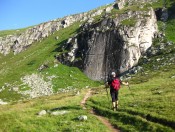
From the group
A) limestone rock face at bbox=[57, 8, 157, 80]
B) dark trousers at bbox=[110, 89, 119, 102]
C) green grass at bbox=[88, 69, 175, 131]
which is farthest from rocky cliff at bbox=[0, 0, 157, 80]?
dark trousers at bbox=[110, 89, 119, 102]

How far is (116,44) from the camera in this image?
295ft

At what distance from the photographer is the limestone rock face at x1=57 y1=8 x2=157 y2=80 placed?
87.2m

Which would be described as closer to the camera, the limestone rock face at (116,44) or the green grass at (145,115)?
the green grass at (145,115)

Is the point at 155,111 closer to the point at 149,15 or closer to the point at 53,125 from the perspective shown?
the point at 53,125

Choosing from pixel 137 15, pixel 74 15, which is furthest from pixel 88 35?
pixel 74 15

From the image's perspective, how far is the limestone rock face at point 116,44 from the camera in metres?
87.2

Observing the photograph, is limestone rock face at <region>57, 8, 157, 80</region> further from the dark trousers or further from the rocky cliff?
the dark trousers

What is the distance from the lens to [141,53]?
291 ft

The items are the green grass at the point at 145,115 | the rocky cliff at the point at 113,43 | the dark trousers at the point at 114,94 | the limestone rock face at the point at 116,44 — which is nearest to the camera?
the green grass at the point at 145,115

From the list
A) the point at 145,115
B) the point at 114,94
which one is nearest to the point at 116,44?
the point at 114,94

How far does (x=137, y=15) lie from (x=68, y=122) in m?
74.5

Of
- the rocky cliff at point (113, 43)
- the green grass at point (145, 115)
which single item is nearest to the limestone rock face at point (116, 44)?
the rocky cliff at point (113, 43)

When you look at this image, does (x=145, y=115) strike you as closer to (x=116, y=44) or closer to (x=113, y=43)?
(x=116, y=44)

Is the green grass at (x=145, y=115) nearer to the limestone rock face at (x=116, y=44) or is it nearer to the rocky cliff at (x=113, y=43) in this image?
the limestone rock face at (x=116, y=44)
